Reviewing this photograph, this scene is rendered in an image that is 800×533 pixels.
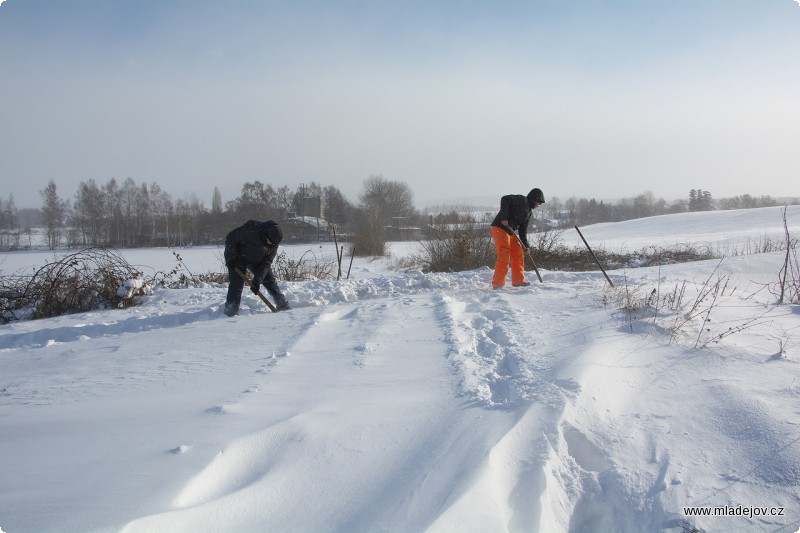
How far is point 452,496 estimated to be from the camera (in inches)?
86.7

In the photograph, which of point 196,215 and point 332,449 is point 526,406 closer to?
point 332,449

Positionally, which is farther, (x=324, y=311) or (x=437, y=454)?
(x=324, y=311)

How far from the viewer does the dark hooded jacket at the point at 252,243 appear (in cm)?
654

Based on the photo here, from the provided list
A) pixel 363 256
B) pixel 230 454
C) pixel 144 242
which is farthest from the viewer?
pixel 144 242

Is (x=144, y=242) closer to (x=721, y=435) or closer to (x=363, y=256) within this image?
(x=363, y=256)

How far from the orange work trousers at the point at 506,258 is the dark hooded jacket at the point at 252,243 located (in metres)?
3.34

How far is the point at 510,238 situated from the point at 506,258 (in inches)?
13.4

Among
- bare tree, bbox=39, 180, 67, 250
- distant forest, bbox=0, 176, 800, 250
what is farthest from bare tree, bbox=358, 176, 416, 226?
bare tree, bbox=39, 180, 67, 250

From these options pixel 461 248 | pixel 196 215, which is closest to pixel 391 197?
pixel 196 215

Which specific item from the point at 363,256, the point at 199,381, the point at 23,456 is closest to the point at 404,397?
the point at 199,381

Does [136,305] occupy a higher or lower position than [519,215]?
lower

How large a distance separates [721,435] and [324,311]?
4608 millimetres

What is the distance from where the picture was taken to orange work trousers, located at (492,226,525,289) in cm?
730

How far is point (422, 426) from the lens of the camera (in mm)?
2916
